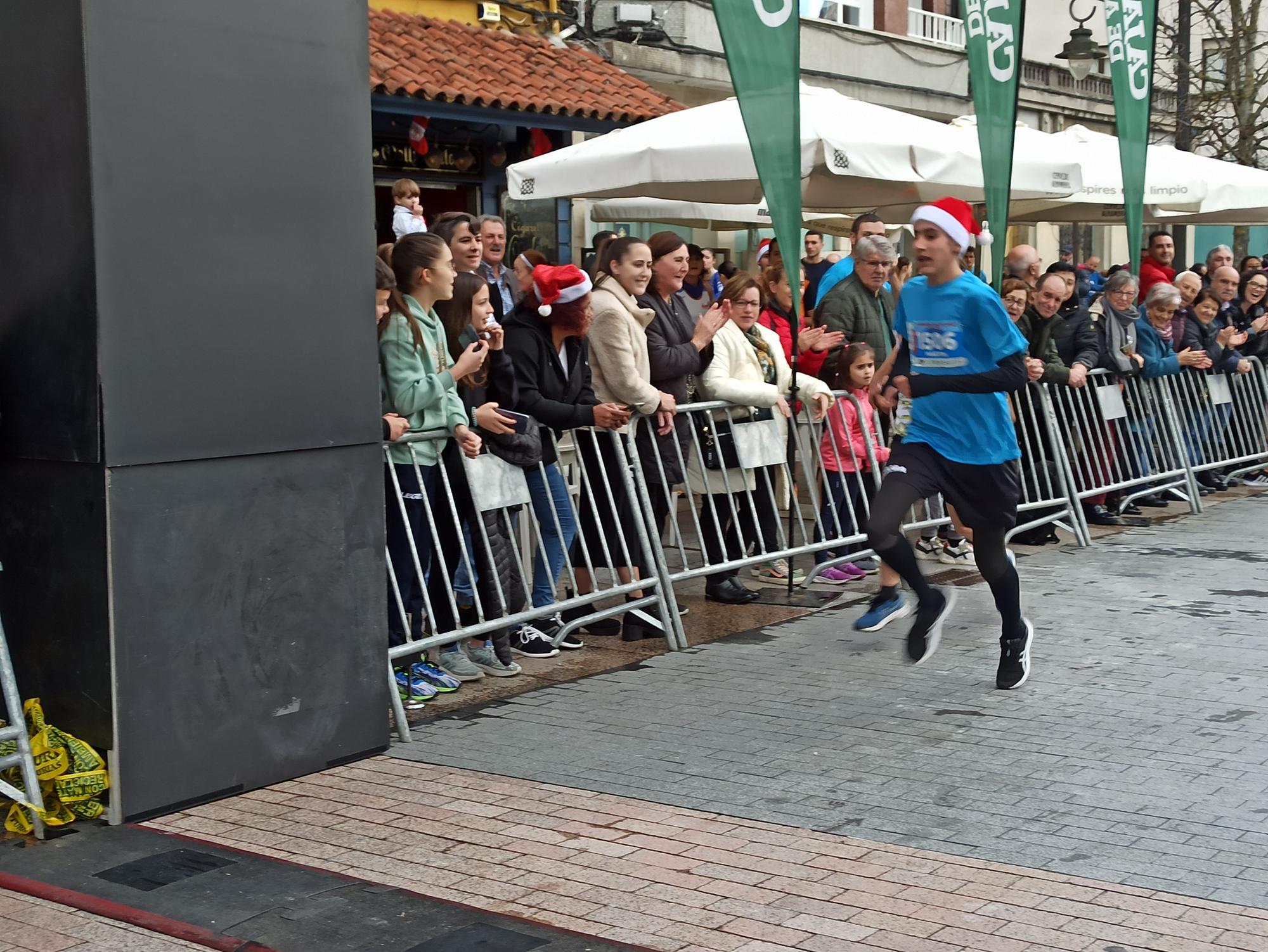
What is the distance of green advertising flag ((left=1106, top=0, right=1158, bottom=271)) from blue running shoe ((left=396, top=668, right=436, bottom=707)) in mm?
7621

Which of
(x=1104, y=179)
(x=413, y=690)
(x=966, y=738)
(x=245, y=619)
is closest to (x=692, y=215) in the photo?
A: (x=1104, y=179)

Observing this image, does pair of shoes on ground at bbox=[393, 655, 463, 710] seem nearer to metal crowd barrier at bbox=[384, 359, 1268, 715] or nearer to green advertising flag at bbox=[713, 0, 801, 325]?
metal crowd barrier at bbox=[384, 359, 1268, 715]

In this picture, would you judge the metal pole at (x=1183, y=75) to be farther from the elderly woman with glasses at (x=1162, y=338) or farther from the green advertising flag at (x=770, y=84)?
the green advertising flag at (x=770, y=84)

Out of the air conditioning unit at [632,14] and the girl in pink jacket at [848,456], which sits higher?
the air conditioning unit at [632,14]

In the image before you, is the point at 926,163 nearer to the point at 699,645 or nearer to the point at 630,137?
the point at 630,137

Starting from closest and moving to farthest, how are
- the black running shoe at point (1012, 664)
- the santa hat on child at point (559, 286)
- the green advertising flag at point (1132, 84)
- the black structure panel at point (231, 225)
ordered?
the black structure panel at point (231, 225), the black running shoe at point (1012, 664), the santa hat on child at point (559, 286), the green advertising flag at point (1132, 84)

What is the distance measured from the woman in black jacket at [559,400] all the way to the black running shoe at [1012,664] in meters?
1.95

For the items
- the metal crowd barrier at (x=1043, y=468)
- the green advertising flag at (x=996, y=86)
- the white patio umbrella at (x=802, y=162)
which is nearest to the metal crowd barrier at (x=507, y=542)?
the white patio umbrella at (x=802, y=162)

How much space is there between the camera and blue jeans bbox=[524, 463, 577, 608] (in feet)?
25.5

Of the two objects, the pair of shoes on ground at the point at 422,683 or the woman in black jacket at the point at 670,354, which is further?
the woman in black jacket at the point at 670,354

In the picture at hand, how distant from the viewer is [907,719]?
6.55 meters

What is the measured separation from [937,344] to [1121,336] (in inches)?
224

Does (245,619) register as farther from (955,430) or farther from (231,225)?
(955,430)

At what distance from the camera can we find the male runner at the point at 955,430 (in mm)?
6973
